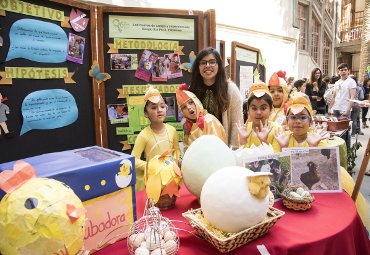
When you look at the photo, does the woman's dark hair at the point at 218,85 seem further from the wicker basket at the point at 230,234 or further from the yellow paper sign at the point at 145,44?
the wicker basket at the point at 230,234

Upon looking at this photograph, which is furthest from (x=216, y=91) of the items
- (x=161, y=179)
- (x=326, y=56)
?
(x=326, y=56)

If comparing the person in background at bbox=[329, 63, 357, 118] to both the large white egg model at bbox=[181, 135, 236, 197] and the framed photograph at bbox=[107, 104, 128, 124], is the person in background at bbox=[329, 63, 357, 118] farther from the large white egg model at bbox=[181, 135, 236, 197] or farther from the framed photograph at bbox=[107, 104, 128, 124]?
the large white egg model at bbox=[181, 135, 236, 197]

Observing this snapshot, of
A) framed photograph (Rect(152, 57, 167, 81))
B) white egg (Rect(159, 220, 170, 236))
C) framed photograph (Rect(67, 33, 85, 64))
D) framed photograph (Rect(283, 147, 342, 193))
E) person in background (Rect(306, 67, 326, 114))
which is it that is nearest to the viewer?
white egg (Rect(159, 220, 170, 236))

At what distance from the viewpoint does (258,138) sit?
1790mm

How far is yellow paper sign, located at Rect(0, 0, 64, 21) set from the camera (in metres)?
1.78

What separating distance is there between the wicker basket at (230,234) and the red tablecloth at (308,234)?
29 mm

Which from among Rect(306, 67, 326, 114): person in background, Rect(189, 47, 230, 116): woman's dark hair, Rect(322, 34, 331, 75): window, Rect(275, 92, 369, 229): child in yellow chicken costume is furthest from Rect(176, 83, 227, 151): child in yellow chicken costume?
Rect(322, 34, 331, 75): window

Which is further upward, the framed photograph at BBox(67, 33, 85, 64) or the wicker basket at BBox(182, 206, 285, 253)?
the framed photograph at BBox(67, 33, 85, 64)

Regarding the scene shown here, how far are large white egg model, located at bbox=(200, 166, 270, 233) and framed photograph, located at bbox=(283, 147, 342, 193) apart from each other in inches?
20.7

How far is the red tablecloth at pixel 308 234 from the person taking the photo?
1.07 meters

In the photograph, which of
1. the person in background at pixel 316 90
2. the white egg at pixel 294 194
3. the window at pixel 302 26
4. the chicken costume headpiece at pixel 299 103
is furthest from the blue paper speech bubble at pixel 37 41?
the window at pixel 302 26

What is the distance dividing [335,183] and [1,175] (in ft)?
4.81

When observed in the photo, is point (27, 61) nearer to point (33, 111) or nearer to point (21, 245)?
point (33, 111)

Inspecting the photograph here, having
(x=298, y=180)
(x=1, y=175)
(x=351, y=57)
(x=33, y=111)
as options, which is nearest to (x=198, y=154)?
(x=298, y=180)
